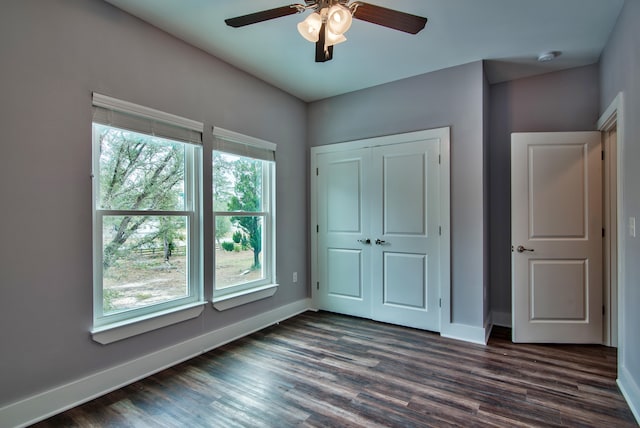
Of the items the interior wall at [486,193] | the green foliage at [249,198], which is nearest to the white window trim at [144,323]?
the green foliage at [249,198]

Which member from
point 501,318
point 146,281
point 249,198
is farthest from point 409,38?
point 501,318

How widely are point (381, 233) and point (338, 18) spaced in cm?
244

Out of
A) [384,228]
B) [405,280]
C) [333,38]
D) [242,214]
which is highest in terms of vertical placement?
[333,38]

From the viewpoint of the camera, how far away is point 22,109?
1887 millimetres

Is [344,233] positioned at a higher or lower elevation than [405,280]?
higher

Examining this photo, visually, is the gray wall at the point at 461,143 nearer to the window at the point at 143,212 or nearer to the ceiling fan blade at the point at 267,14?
the ceiling fan blade at the point at 267,14

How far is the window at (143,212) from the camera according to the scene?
89.8 inches

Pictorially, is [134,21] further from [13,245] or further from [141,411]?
[141,411]

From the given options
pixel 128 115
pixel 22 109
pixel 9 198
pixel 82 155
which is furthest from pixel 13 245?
pixel 128 115

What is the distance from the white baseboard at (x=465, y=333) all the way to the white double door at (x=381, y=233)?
4.1 inches

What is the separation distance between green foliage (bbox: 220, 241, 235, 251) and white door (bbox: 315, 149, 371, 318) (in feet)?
4.10

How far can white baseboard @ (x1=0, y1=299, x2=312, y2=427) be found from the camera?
6.11 feet

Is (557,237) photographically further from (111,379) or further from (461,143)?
(111,379)

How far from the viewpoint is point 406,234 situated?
352cm
